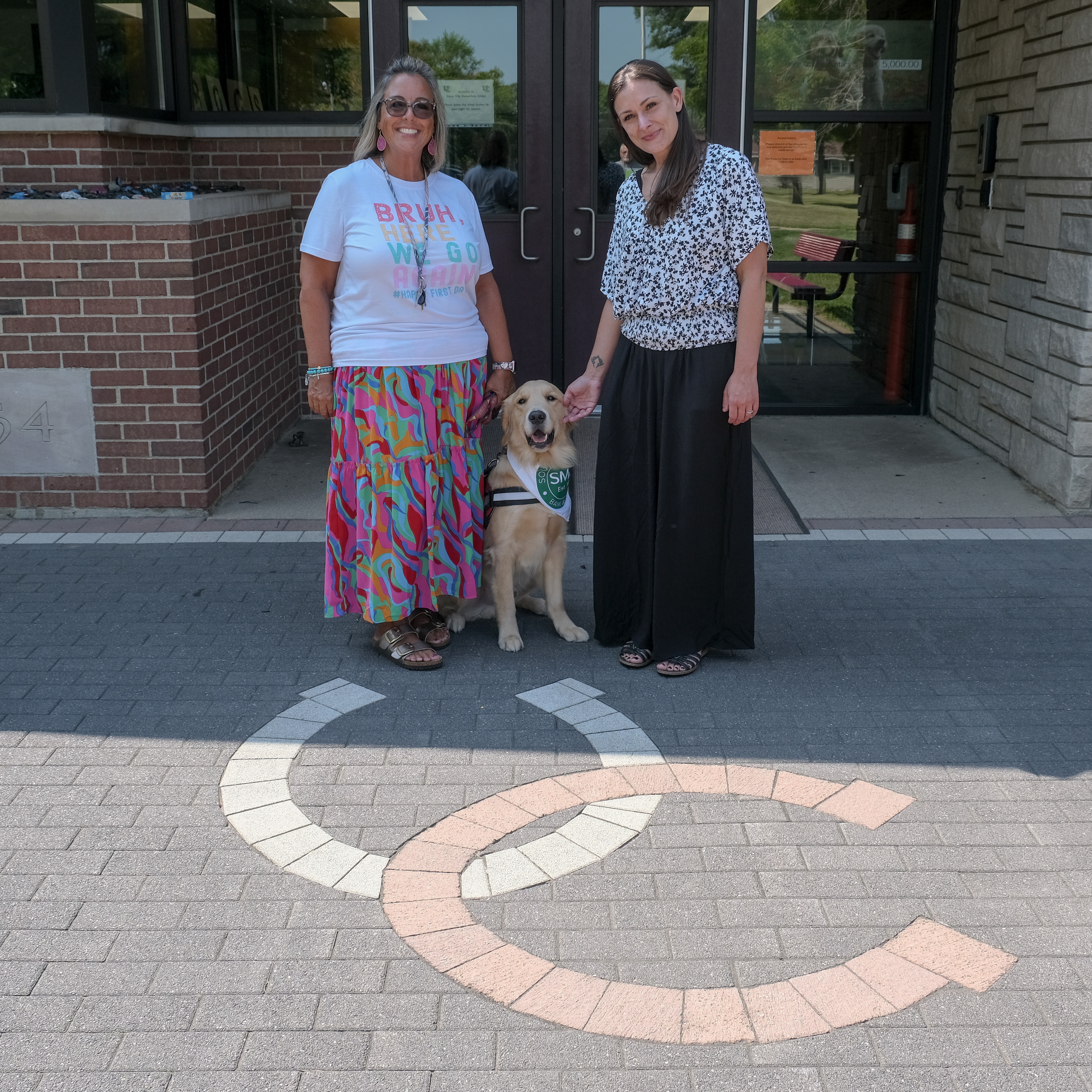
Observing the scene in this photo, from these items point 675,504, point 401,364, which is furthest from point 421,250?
point 675,504

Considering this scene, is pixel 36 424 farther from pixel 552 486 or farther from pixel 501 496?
pixel 552 486

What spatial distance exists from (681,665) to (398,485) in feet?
4.05

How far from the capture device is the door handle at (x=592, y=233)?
797 cm

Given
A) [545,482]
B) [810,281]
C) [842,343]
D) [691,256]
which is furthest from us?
[842,343]

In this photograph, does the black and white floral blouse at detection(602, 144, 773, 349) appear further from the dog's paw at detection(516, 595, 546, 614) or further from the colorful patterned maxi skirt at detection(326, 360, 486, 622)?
the dog's paw at detection(516, 595, 546, 614)

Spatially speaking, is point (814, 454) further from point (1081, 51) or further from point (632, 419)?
point (632, 419)

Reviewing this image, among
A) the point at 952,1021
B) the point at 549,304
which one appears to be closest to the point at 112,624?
the point at 952,1021

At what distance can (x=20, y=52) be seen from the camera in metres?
6.79

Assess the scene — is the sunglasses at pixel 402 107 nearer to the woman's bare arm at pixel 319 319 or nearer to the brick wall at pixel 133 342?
the woman's bare arm at pixel 319 319

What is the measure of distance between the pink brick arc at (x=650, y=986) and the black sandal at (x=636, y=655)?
4.13 ft

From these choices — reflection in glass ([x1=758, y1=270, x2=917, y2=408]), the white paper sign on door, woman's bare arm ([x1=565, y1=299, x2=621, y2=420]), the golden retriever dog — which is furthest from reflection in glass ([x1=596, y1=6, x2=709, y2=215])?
the golden retriever dog

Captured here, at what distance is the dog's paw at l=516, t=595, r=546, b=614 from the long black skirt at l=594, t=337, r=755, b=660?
1.78 feet

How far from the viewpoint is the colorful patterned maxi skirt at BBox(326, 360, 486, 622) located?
4.50 metres

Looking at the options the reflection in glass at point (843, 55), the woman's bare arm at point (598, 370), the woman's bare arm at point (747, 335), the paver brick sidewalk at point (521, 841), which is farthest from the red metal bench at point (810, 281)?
the woman's bare arm at point (747, 335)
